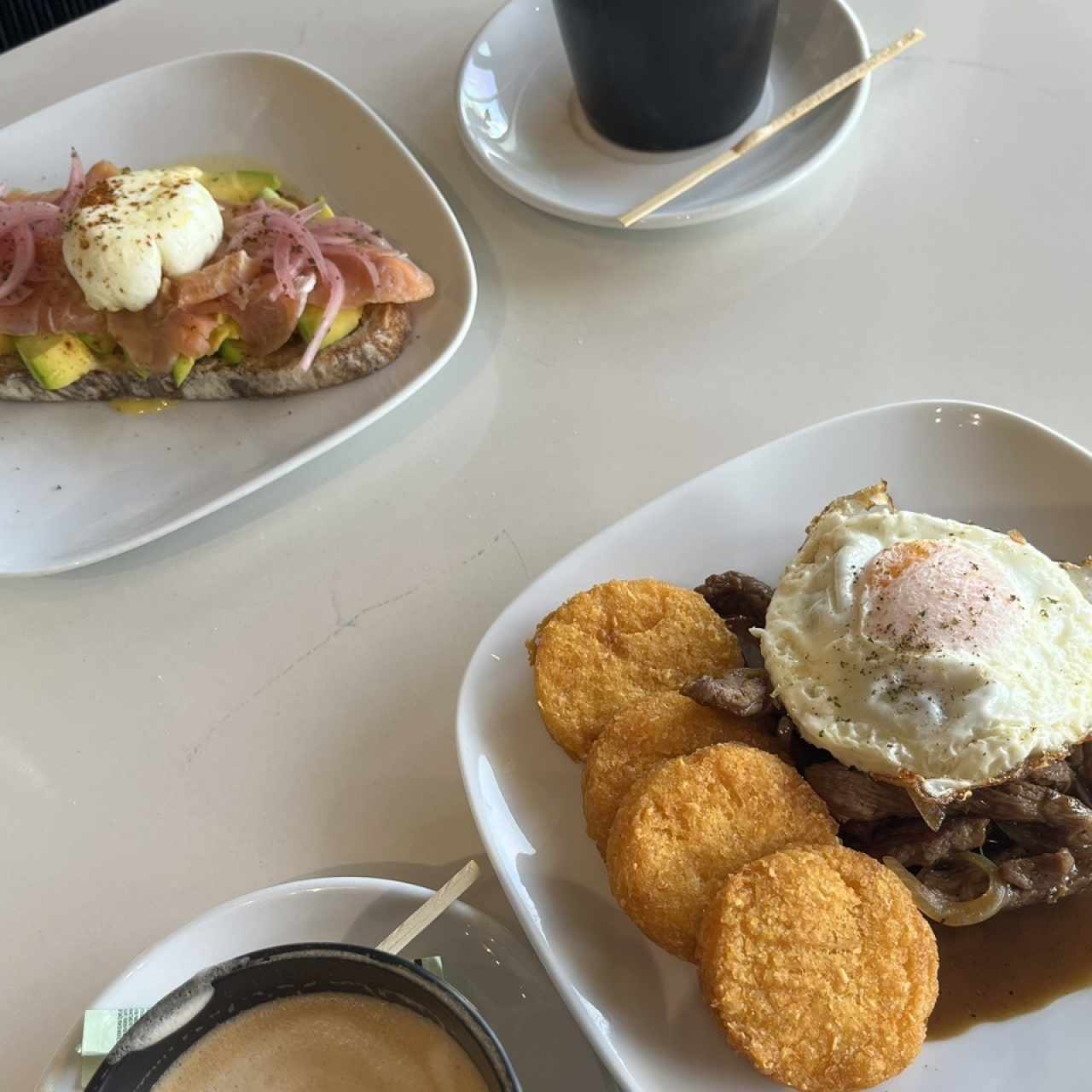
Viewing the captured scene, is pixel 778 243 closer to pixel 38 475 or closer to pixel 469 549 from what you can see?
pixel 469 549

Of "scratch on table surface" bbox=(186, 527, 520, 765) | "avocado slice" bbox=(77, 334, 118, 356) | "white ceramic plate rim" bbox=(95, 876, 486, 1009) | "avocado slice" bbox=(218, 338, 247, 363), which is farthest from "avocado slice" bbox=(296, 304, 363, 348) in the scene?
"white ceramic plate rim" bbox=(95, 876, 486, 1009)

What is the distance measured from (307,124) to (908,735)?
2222mm

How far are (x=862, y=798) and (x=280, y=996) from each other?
2.96ft

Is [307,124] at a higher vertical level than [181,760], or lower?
higher

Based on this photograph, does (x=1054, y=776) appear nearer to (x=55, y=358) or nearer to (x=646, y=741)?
(x=646, y=741)

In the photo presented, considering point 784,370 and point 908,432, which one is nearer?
point 908,432

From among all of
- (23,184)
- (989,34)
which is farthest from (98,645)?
(989,34)

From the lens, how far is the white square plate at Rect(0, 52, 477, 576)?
2299 mm

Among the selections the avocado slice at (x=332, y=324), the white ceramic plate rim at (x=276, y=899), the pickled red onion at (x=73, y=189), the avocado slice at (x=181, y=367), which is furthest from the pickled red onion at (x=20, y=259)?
the white ceramic plate rim at (x=276, y=899)

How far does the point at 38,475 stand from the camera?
94.8 inches

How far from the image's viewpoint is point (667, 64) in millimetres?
2408

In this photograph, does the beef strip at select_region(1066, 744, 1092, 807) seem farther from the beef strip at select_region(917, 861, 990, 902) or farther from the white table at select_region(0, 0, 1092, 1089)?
the white table at select_region(0, 0, 1092, 1089)

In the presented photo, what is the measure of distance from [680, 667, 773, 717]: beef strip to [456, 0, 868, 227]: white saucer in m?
1.20

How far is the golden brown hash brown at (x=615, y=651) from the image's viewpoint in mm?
1782
